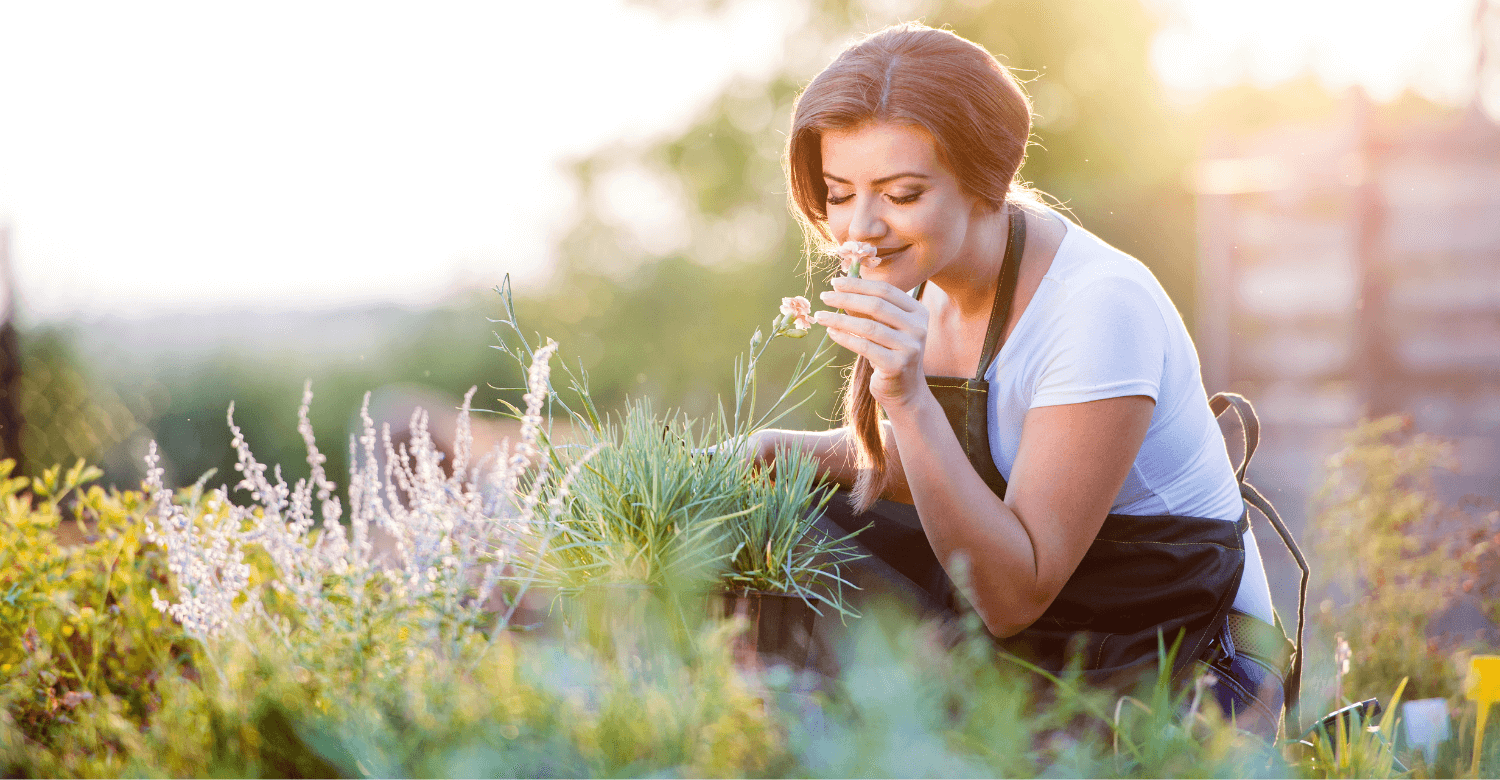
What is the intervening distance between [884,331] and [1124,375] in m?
0.56

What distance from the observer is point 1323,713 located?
8.27 ft

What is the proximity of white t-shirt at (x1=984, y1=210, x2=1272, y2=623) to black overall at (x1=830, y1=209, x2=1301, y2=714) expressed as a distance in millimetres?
71

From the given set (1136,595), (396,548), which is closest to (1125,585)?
(1136,595)

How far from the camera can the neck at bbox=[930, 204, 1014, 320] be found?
2256mm

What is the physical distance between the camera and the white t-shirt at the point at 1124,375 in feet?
6.48

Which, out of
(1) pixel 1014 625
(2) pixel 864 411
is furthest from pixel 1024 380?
(1) pixel 1014 625

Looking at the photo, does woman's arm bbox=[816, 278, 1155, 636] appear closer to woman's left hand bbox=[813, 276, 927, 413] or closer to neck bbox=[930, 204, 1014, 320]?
woman's left hand bbox=[813, 276, 927, 413]

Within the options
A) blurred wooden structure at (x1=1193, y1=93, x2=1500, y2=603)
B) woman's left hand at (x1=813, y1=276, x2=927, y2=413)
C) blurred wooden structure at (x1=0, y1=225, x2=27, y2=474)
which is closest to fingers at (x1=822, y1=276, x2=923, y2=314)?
woman's left hand at (x1=813, y1=276, x2=927, y2=413)

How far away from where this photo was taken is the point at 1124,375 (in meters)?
1.96

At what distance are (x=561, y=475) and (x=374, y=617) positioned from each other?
40cm

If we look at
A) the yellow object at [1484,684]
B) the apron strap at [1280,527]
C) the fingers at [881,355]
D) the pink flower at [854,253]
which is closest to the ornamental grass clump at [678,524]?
the fingers at [881,355]

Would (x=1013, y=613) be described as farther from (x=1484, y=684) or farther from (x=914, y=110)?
(x=914, y=110)

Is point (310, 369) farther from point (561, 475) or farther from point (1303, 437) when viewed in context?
point (1303, 437)

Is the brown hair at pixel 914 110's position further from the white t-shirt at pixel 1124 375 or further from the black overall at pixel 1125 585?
the white t-shirt at pixel 1124 375
